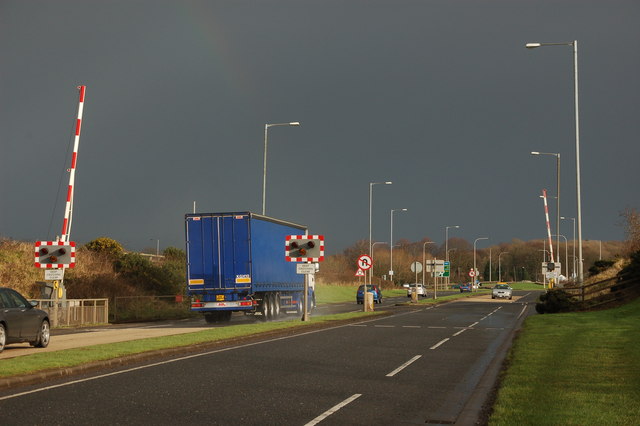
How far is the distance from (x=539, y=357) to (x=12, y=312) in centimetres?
1130

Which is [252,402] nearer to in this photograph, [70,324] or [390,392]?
[390,392]

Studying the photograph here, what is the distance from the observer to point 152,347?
15969 mm

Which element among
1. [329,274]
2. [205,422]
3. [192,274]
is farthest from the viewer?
[329,274]

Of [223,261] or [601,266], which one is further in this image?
[601,266]

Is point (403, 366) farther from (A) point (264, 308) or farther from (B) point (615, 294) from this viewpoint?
(B) point (615, 294)

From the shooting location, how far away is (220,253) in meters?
28.1

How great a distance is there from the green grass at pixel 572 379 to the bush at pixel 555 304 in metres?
11.5

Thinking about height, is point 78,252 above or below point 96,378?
above

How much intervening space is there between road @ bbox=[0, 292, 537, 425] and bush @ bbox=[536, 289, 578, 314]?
15.9 metres

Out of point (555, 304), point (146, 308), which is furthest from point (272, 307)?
point (555, 304)

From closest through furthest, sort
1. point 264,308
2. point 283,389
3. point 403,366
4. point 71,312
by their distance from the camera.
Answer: point 283,389, point 403,366, point 71,312, point 264,308

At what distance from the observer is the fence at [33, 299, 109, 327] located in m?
27.9

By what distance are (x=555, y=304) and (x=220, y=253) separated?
15.1 metres

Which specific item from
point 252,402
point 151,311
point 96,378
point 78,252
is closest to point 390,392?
point 252,402
